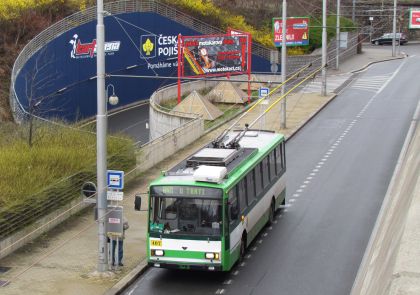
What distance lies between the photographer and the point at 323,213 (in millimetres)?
23375

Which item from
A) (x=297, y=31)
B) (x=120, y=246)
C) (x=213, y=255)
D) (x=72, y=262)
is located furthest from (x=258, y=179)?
(x=297, y=31)

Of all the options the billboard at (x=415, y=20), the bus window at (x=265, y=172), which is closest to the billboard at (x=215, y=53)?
the bus window at (x=265, y=172)

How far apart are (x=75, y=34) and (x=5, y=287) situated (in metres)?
26.4

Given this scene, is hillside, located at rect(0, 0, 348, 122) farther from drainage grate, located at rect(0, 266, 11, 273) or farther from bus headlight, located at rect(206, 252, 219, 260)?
bus headlight, located at rect(206, 252, 219, 260)

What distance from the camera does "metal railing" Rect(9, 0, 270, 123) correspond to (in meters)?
36.9

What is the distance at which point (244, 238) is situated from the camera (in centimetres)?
1898

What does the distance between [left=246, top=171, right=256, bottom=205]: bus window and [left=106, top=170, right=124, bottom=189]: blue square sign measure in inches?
131

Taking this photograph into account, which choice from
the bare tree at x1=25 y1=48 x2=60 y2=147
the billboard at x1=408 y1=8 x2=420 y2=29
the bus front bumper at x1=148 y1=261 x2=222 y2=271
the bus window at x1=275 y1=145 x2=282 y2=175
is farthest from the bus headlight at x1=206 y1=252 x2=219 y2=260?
the billboard at x1=408 y1=8 x2=420 y2=29

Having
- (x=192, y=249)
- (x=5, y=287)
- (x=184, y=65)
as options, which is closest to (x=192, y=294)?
(x=192, y=249)

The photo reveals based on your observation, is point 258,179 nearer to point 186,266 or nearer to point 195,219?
point 195,219

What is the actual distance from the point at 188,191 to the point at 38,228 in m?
5.47

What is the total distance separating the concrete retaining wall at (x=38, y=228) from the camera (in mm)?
18922

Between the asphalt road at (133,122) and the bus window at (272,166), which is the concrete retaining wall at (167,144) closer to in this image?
the asphalt road at (133,122)

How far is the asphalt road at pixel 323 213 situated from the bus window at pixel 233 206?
1.47 m
